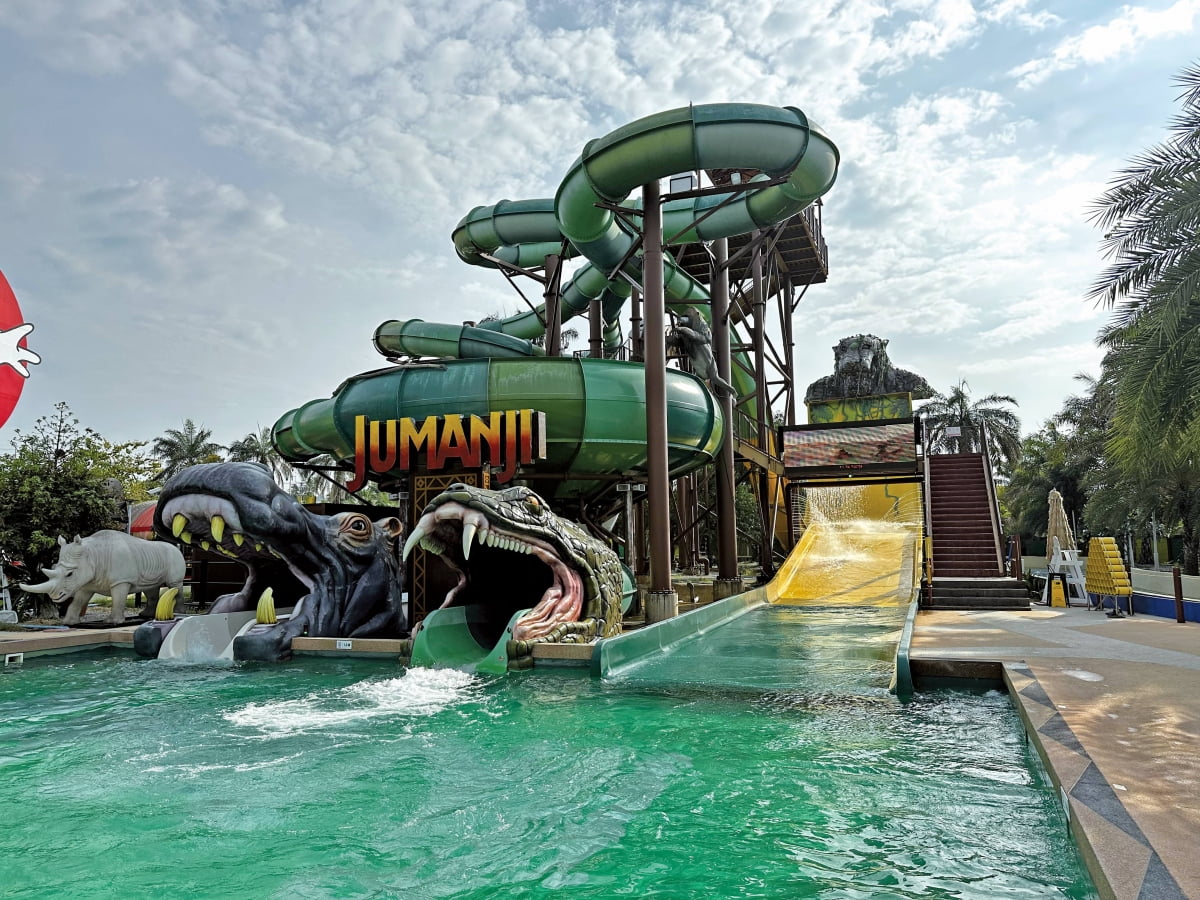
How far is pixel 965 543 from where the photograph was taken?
16.7 m

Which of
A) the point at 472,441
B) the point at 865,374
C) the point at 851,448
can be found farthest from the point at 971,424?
the point at 472,441

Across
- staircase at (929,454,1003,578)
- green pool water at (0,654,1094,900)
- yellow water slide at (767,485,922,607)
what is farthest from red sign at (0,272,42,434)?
staircase at (929,454,1003,578)

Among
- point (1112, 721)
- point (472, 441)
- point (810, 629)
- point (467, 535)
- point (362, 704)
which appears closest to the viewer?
point (1112, 721)

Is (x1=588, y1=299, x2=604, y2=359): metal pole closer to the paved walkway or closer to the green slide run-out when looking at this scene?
the green slide run-out

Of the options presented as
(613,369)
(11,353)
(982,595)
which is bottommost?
(982,595)

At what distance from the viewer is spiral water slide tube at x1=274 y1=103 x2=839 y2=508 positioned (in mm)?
11344

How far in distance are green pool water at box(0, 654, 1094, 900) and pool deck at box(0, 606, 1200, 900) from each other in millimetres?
242

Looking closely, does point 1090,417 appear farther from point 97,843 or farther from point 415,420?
point 97,843

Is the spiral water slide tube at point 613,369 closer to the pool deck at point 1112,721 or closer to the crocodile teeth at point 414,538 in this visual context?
the pool deck at point 1112,721

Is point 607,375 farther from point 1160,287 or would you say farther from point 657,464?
point 1160,287

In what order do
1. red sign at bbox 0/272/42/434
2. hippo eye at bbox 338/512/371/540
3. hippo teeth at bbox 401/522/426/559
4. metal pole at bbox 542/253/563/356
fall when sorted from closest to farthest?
hippo teeth at bbox 401/522/426/559, hippo eye at bbox 338/512/371/540, red sign at bbox 0/272/42/434, metal pole at bbox 542/253/563/356

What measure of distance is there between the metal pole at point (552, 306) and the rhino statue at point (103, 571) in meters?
9.31

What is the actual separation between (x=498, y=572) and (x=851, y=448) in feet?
41.6

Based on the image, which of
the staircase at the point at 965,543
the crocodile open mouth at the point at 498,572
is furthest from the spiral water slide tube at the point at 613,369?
the staircase at the point at 965,543
